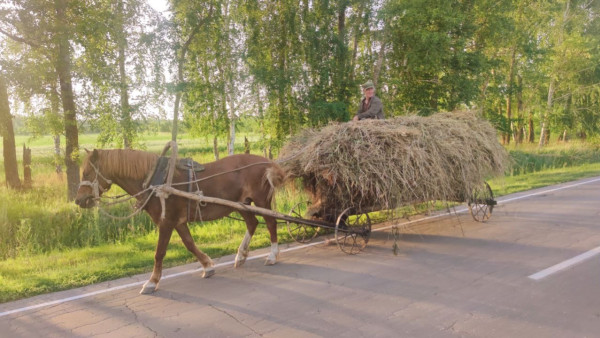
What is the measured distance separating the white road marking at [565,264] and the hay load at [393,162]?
1623mm

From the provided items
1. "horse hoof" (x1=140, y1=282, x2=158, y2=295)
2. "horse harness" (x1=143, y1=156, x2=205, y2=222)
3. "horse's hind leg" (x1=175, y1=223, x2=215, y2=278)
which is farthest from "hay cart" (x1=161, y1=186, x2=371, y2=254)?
"horse hoof" (x1=140, y1=282, x2=158, y2=295)

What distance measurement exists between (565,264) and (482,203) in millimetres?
2447

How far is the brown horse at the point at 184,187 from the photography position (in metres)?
4.90

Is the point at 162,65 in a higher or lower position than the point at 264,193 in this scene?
higher

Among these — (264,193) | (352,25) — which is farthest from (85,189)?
(352,25)

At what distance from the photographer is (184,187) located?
210 inches

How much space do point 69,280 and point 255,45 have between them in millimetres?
8824

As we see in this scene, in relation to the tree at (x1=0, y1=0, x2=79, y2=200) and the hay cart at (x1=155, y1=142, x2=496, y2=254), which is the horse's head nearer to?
the hay cart at (x1=155, y1=142, x2=496, y2=254)

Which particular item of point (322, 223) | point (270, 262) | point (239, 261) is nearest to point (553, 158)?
point (322, 223)

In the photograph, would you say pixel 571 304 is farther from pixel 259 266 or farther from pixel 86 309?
pixel 86 309

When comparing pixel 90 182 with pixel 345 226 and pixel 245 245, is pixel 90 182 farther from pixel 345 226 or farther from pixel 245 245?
pixel 345 226

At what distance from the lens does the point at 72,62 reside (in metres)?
9.58

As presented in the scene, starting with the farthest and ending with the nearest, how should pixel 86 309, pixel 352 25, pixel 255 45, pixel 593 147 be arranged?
pixel 593 147 < pixel 352 25 < pixel 255 45 < pixel 86 309

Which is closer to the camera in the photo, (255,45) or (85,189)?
(85,189)
